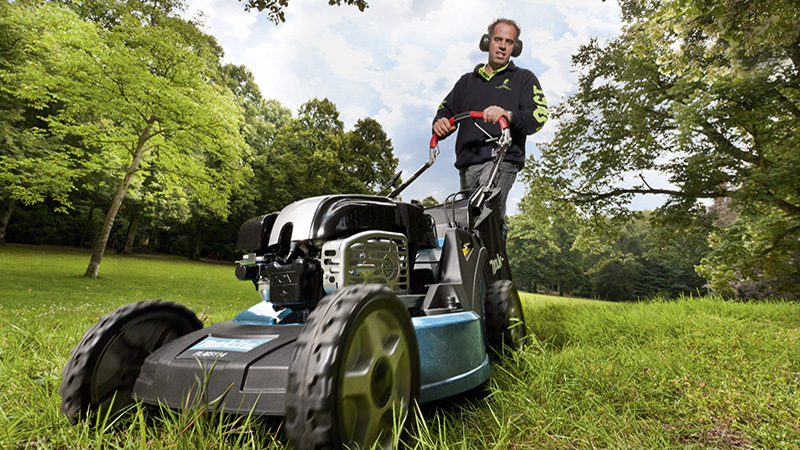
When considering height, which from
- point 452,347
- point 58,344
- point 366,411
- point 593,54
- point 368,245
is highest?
point 593,54

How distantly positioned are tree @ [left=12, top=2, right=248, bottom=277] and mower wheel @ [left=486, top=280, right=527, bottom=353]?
9540 millimetres

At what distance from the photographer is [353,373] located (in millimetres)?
1154

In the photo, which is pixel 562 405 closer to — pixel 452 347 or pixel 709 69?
pixel 452 347

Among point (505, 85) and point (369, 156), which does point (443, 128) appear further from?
point (369, 156)

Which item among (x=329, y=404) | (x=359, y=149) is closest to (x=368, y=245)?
(x=329, y=404)

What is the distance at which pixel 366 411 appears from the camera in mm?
1213

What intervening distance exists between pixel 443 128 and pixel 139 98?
30.9ft

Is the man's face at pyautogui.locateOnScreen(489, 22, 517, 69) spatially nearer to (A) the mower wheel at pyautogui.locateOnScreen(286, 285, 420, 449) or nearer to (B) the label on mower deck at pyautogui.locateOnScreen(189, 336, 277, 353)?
(A) the mower wheel at pyautogui.locateOnScreen(286, 285, 420, 449)

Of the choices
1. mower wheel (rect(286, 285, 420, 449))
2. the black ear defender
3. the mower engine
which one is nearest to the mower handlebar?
the black ear defender

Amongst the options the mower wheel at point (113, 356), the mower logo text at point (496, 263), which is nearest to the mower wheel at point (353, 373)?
the mower wheel at point (113, 356)

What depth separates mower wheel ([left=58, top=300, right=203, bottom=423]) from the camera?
144 centimetres

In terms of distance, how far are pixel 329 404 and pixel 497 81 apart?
9.03 feet

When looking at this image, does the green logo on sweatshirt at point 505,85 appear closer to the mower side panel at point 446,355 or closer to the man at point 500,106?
the man at point 500,106

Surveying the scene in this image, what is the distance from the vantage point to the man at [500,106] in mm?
2936
